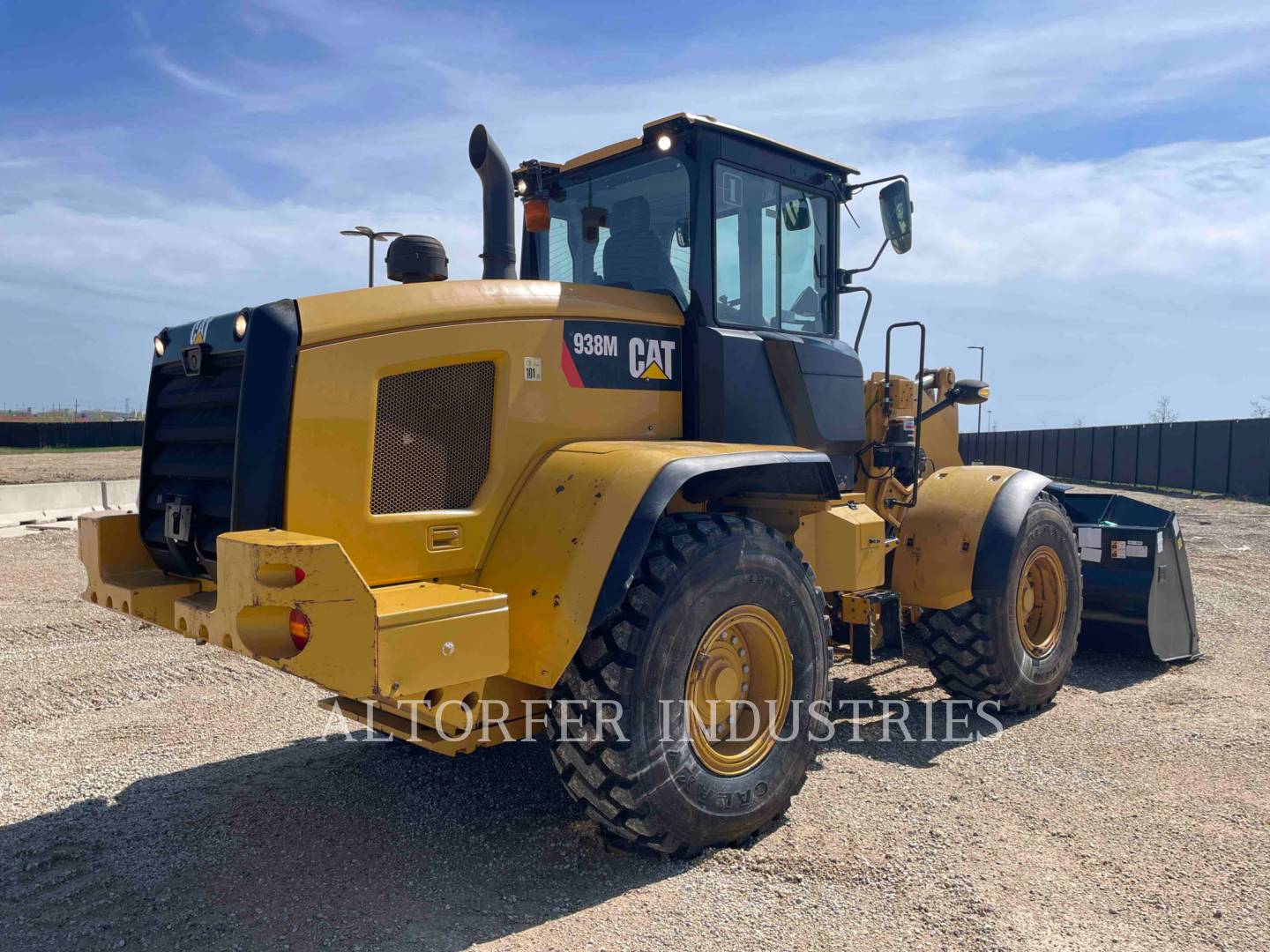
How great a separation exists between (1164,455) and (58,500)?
2730 cm

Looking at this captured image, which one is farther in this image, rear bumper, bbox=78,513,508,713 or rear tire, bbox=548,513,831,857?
rear tire, bbox=548,513,831,857

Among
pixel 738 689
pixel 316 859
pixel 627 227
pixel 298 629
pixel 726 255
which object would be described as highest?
pixel 627 227

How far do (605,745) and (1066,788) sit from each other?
238 centimetres

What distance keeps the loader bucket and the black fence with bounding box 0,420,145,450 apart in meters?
44.3

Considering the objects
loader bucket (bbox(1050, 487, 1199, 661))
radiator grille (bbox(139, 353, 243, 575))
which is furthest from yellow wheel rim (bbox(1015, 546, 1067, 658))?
radiator grille (bbox(139, 353, 243, 575))

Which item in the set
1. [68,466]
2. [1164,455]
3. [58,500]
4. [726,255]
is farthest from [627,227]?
[68,466]

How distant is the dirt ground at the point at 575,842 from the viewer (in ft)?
10.8

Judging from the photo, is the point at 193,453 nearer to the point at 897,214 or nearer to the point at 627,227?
the point at 627,227

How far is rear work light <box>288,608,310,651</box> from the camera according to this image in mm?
3100

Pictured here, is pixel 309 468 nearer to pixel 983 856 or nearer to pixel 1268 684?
pixel 983 856

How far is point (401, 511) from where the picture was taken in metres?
3.56

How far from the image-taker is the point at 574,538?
3.53m

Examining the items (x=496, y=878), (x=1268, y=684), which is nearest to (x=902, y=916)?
(x=496, y=878)

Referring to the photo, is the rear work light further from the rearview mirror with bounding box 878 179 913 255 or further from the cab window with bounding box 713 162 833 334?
the rearview mirror with bounding box 878 179 913 255
